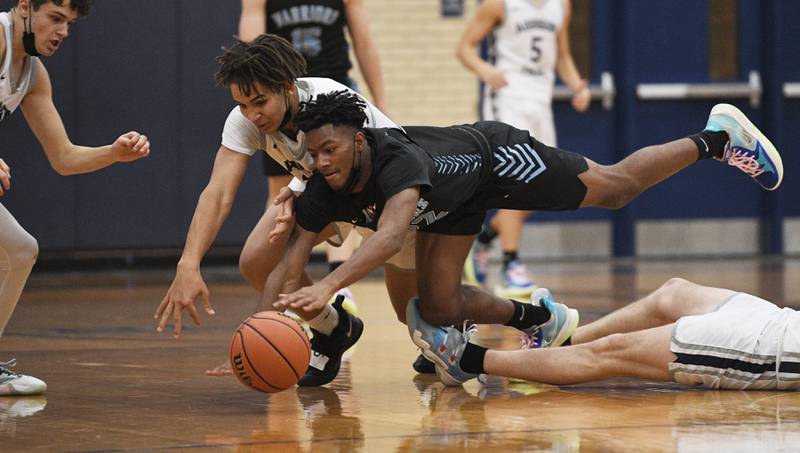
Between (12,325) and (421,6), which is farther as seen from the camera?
(421,6)

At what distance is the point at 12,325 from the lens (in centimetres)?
782

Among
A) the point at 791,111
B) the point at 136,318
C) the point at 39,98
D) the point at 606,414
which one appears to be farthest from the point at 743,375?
the point at 791,111

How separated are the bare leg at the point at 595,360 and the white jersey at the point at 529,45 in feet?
17.6

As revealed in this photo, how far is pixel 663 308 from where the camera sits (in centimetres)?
523

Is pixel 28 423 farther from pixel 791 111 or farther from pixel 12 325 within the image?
pixel 791 111

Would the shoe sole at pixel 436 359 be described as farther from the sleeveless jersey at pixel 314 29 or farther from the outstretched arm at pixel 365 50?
the sleeveless jersey at pixel 314 29

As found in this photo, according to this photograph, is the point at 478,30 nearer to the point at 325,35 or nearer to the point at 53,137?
the point at 325,35

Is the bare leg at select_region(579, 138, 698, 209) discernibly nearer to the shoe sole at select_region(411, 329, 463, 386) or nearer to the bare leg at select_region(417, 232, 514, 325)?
the bare leg at select_region(417, 232, 514, 325)

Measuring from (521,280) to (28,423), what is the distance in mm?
5395

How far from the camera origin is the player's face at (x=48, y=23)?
508 centimetres

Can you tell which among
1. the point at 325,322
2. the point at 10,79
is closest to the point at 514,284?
the point at 325,322

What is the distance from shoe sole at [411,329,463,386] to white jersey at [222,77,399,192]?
78 cm

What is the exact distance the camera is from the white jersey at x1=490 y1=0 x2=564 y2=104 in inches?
402

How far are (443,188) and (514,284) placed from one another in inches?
171
